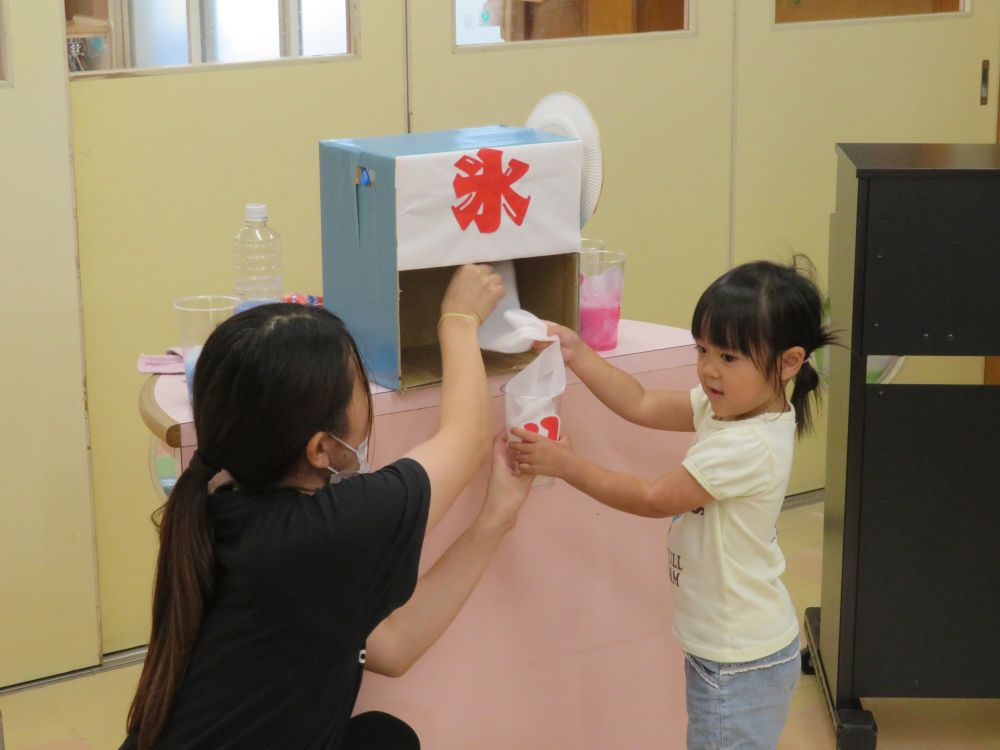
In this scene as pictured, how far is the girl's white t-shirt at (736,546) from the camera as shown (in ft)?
5.28

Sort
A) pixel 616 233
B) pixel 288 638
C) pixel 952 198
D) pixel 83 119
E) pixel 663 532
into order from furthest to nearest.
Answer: pixel 616 233
pixel 83 119
pixel 952 198
pixel 663 532
pixel 288 638

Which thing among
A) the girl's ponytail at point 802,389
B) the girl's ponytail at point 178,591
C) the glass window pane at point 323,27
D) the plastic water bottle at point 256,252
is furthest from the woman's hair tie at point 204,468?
the glass window pane at point 323,27

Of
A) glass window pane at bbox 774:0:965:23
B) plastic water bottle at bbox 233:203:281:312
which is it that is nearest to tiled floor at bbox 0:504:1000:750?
plastic water bottle at bbox 233:203:281:312

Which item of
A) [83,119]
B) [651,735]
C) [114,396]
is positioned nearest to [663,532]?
[651,735]

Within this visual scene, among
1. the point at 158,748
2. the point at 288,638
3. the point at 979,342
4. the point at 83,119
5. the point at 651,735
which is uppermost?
the point at 83,119

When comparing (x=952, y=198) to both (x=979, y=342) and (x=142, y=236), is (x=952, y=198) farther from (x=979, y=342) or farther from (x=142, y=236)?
(x=142, y=236)

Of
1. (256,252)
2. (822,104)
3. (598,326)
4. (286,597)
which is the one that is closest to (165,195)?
(256,252)

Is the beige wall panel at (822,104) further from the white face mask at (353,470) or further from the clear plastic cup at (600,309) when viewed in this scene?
the white face mask at (353,470)

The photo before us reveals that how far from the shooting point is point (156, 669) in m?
1.35

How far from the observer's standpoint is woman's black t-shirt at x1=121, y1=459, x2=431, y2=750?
1.31m

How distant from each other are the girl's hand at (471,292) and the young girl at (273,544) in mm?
254

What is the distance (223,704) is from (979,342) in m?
1.50

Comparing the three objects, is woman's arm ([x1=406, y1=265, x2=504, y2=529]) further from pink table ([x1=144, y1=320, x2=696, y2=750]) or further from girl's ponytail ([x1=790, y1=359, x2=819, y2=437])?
girl's ponytail ([x1=790, y1=359, x2=819, y2=437])

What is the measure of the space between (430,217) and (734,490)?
525 millimetres
